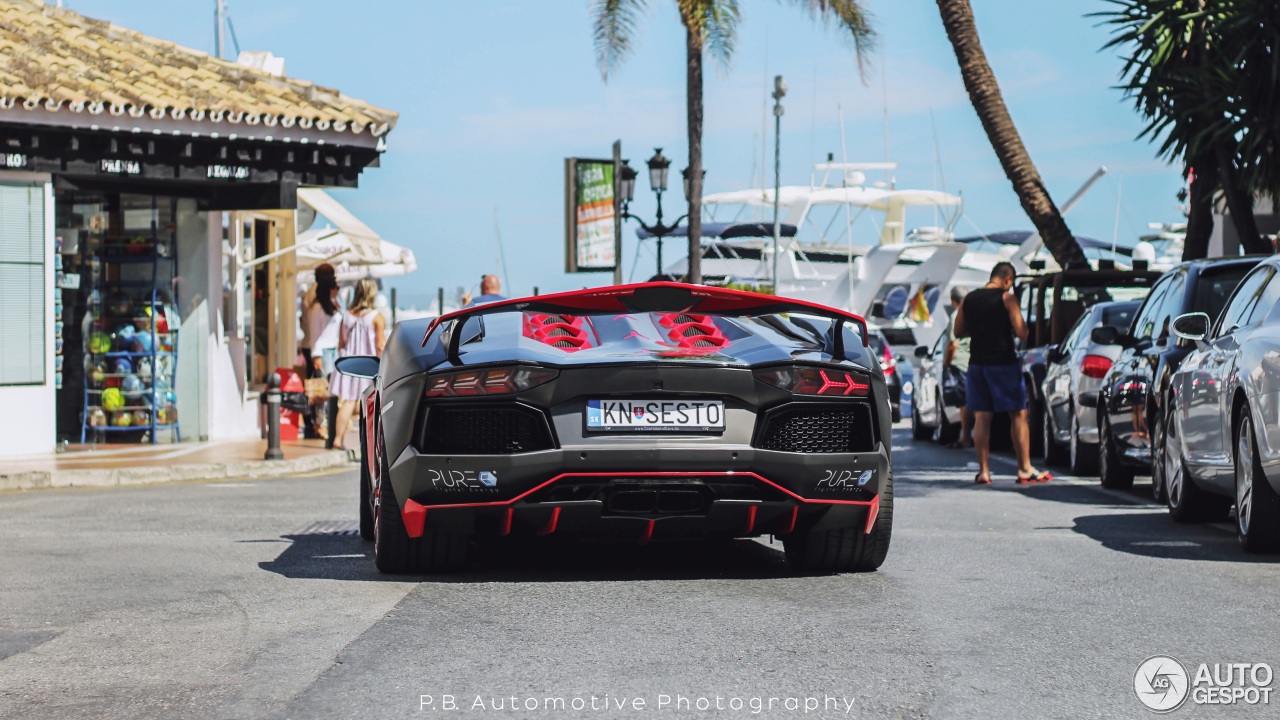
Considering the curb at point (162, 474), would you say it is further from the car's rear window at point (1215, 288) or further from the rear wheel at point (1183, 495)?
the rear wheel at point (1183, 495)

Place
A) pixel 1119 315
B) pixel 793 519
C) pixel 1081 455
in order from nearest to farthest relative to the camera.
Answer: pixel 793 519 → pixel 1081 455 → pixel 1119 315

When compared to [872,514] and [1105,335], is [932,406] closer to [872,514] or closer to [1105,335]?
[1105,335]

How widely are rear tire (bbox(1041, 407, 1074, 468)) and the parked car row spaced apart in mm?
17

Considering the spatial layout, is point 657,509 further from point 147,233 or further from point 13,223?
point 147,233

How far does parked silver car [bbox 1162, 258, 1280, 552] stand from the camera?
335 inches

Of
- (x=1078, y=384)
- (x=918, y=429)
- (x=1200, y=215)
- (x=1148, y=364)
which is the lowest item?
(x=918, y=429)

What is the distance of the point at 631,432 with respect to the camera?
271 inches

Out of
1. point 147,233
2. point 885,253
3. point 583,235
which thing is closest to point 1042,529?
point 147,233

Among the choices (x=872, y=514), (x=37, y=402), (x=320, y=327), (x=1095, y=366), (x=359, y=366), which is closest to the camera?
(x=872, y=514)

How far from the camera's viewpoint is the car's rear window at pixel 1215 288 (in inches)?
488

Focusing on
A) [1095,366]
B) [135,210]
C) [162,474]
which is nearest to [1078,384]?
[1095,366]

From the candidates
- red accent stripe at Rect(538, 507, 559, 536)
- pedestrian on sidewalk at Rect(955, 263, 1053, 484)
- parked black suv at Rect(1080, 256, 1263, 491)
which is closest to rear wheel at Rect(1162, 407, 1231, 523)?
parked black suv at Rect(1080, 256, 1263, 491)

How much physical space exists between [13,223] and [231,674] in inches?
527

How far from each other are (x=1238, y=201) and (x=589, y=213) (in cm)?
1678
